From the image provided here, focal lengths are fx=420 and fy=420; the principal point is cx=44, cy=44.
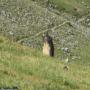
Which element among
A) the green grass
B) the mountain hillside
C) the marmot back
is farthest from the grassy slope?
the green grass

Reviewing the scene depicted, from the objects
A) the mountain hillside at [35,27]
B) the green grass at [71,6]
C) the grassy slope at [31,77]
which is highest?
the green grass at [71,6]

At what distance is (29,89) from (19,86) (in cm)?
39

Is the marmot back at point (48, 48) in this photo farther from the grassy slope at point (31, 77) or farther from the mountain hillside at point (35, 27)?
the grassy slope at point (31, 77)

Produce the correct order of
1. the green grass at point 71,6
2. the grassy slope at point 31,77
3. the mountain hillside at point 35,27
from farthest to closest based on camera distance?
the green grass at point 71,6 < the mountain hillside at point 35,27 < the grassy slope at point 31,77

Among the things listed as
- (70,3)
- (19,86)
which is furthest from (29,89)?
(70,3)

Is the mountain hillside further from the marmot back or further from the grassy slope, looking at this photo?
the grassy slope

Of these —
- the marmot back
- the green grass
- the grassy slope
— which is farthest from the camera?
the green grass

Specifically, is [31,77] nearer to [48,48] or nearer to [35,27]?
[48,48]

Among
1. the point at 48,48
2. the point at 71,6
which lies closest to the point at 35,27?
the point at 48,48

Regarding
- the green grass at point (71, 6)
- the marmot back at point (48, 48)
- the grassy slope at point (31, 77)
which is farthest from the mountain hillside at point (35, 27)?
the grassy slope at point (31, 77)

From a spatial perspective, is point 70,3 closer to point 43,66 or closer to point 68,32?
point 68,32

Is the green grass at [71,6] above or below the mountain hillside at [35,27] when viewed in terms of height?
above

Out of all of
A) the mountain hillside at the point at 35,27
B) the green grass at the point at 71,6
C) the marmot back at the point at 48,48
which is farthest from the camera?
the green grass at the point at 71,6

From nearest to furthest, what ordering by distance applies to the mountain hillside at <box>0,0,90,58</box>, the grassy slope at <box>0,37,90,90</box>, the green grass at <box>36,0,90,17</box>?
the grassy slope at <box>0,37,90,90</box>, the mountain hillside at <box>0,0,90,58</box>, the green grass at <box>36,0,90,17</box>
